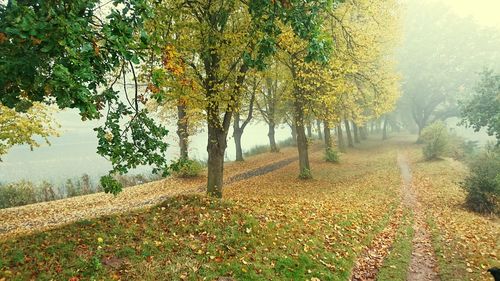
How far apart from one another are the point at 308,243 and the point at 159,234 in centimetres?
444

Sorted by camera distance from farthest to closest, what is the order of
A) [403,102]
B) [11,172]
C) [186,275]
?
[11,172]
[403,102]
[186,275]

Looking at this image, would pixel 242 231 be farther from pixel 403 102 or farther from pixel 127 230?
pixel 403 102

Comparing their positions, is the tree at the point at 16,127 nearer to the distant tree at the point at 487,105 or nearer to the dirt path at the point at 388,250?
the dirt path at the point at 388,250

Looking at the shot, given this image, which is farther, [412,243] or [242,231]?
[412,243]

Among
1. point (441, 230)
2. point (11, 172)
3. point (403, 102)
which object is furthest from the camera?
point (11, 172)

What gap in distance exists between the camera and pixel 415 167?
31.7m

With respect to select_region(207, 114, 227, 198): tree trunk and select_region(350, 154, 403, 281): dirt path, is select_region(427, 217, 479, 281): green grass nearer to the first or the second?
select_region(350, 154, 403, 281): dirt path

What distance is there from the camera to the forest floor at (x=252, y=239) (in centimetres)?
801

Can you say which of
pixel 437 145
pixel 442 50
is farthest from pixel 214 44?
pixel 442 50

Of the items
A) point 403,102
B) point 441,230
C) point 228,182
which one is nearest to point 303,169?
point 228,182

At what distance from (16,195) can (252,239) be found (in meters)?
18.6

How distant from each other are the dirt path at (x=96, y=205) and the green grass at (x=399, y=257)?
10.3 m

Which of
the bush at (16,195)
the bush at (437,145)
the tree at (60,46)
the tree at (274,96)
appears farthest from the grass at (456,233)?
the bush at (16,195)

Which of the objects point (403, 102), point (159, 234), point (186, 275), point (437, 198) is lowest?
point (437, 198)
